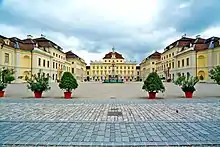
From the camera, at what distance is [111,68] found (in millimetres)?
105188

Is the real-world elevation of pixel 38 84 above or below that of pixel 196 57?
below

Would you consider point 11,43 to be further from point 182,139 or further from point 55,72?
point 182,139

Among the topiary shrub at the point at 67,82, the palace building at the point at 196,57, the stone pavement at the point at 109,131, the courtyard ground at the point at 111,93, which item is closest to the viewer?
the stone pavement at the point at 109,131

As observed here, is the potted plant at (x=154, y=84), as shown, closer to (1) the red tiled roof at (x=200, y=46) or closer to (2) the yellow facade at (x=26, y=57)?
(2) the yellow facade at (x=26, y=57)

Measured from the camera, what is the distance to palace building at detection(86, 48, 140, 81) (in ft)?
348

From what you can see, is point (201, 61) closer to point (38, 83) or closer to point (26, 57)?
point (26, 57)

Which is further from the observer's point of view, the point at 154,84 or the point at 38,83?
the point at 38,83

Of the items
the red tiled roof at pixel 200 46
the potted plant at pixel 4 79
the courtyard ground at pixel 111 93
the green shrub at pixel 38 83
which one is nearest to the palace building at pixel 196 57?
the red tiled roof at pixel 200 46

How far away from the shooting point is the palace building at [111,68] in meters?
106

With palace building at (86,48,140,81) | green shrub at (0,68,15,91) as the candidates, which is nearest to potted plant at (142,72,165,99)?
green shrub at (0,68,15,91)

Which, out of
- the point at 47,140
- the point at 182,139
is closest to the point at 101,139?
the point at 47,140

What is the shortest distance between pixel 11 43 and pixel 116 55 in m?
72.7

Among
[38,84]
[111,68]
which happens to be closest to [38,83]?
[38,84]

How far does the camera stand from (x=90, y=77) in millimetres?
108062
